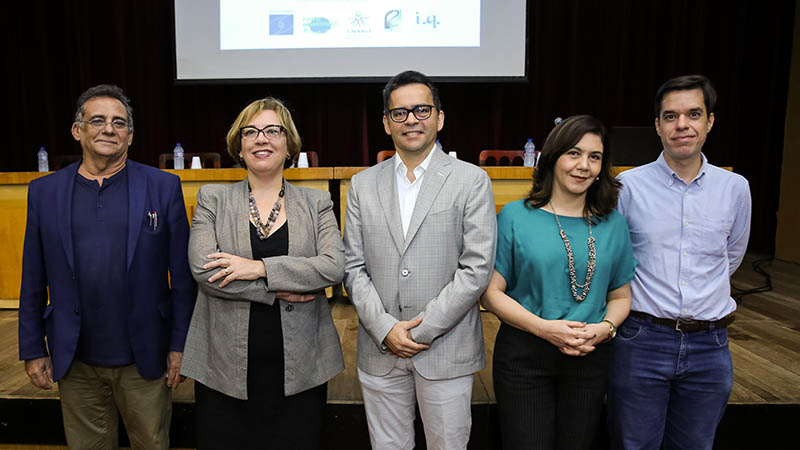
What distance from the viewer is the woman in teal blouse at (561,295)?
4.35ft

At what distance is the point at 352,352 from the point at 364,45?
3386 mm

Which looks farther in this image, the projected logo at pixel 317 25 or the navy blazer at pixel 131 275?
the projected logo at pixel 317 25

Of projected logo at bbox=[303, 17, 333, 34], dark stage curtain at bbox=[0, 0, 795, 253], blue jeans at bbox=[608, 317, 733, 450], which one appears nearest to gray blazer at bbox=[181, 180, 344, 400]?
blue jeans at bbox=[608, 317, 733, 450]

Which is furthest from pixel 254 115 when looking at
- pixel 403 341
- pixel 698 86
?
pixel 698 86

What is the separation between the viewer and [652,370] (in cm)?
143

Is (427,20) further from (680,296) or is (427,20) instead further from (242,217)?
(680,296)

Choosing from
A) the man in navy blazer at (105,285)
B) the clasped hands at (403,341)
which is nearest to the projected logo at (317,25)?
the man in navy blazer at (105,285)

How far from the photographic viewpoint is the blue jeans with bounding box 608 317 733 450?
1.41 m

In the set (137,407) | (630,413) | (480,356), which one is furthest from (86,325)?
(630,413)

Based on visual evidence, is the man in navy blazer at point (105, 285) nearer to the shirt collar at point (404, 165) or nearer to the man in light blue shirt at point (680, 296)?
the shirt collar at point (404, 165)

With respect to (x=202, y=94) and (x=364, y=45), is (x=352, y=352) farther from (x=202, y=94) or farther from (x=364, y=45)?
(x=202, y=94)

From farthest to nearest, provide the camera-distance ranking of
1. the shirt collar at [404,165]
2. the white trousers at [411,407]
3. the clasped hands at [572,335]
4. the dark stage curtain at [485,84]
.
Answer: the dark stage curtain at [485,84], the shirt collar at [404,165], the white trousers at [411,407], the clasped hands at [572,335]

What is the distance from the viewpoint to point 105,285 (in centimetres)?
144

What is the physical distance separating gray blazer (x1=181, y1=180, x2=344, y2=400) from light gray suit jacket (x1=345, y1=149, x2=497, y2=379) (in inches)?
4.7
